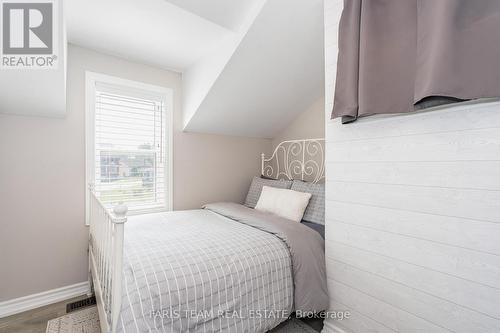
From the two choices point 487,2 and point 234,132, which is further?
point 234,132

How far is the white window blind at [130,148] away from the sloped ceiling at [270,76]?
40 cm

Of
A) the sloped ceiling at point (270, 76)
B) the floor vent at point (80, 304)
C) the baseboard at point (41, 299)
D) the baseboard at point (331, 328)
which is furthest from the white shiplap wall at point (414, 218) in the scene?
the baseboard at point (41, 299)

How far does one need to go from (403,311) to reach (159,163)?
2.36 metres

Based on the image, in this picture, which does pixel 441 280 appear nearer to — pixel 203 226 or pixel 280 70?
pixel 203 226

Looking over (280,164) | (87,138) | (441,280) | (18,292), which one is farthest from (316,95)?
(18,292)

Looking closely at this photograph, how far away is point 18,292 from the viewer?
1.86m

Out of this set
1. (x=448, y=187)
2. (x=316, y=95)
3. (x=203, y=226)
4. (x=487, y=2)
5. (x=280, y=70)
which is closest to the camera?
(x=487, y=2)

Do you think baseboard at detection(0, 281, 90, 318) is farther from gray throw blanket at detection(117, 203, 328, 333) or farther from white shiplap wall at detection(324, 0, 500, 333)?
white shiplap wall at detection(324, 0, 500, 333)

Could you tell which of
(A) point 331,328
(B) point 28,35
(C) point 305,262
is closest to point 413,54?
(C) point 305,262

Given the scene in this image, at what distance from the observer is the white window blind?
2232mm

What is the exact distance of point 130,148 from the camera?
94.0 inches

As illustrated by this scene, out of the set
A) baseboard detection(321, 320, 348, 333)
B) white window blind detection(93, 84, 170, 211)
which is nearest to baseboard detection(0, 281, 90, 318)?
white window blind detection(93, 84, 170, 211)

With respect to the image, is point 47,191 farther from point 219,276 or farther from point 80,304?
point 219,276

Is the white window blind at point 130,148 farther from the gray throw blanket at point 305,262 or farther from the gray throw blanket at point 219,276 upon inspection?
the gray throw blanket at point 305,262
